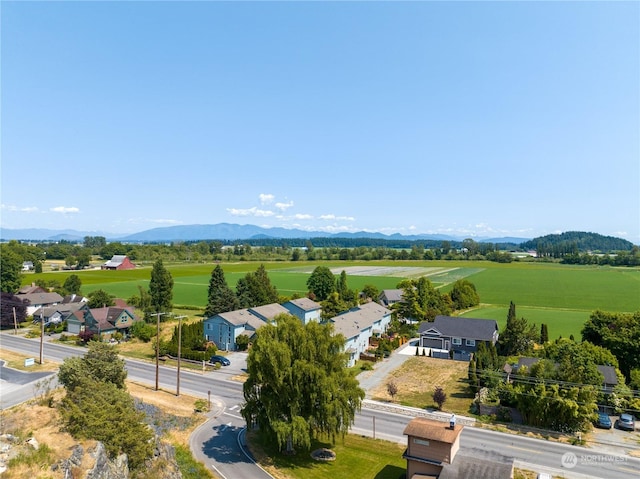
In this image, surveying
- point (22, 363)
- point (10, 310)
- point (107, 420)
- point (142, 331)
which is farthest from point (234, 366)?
point (10, 310)

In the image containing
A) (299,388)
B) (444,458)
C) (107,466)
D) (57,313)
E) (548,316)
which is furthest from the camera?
(548,316)

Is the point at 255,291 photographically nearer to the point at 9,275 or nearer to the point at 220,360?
the point at 220,360

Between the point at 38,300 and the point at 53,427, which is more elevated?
the point at 53,427

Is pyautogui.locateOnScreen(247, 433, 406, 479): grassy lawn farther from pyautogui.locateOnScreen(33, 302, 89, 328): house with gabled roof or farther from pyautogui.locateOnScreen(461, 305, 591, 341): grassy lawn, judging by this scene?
pyautogui.locateOnScreen(33, 302, 89, 328): house with gabled roof

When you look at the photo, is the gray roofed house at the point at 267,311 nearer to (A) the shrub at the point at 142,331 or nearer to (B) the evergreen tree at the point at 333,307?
(B) the evergreen tree at the point at 333,307

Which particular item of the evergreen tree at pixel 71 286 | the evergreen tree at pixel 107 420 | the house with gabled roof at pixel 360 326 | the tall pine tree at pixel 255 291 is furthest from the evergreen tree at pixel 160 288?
the evergreen tree at pixel 107 420
